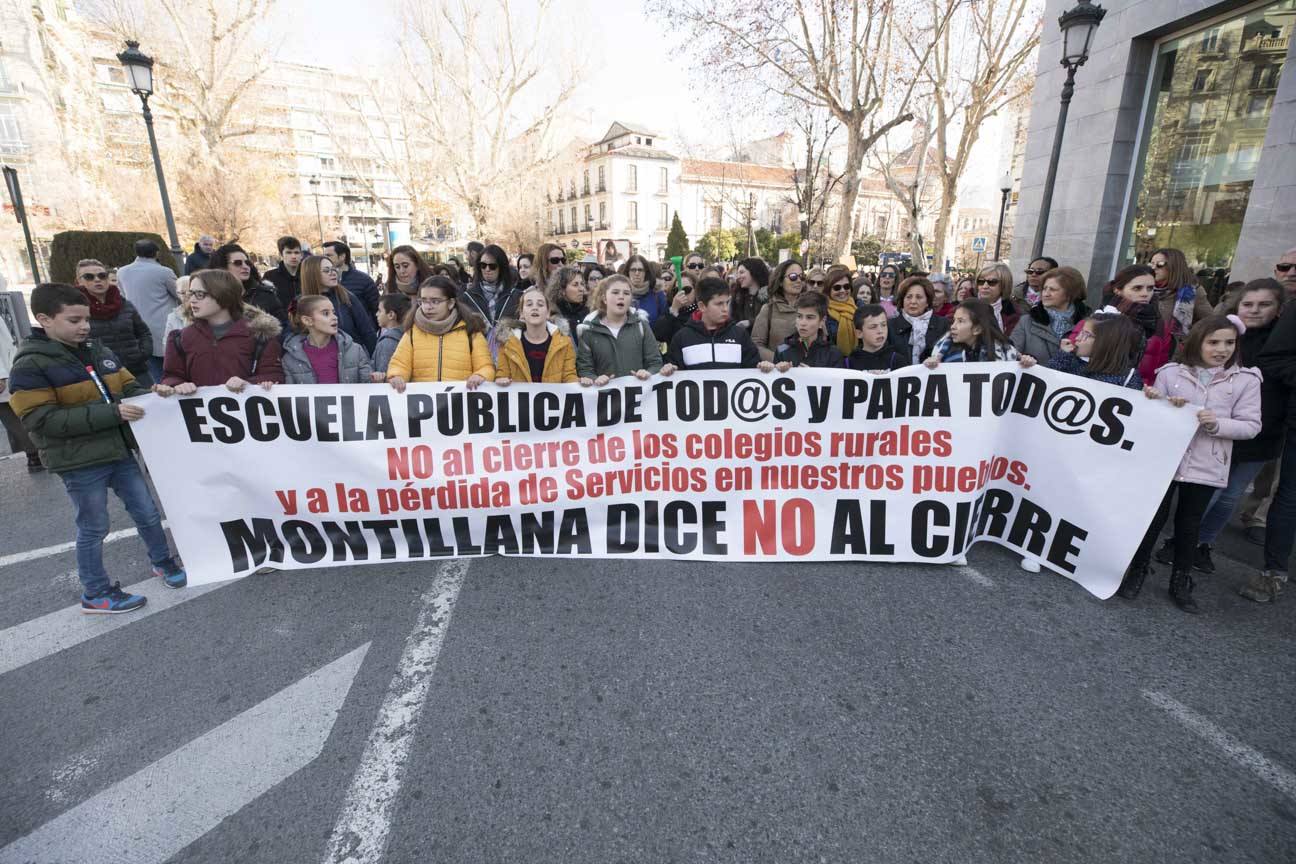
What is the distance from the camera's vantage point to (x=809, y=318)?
13.7 ft

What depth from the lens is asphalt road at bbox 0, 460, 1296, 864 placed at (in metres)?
1.99

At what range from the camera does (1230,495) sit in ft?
11.4

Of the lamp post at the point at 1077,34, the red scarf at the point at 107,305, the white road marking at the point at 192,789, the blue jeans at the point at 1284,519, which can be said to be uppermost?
the lamp post at the point at 1077,34

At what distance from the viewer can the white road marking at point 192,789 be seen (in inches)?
77.1

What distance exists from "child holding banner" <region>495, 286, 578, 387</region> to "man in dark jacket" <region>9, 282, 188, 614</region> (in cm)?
199

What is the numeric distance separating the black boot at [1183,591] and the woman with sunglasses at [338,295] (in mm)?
5308

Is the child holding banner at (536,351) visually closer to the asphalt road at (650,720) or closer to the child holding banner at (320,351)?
the child holding banner at (320,351)

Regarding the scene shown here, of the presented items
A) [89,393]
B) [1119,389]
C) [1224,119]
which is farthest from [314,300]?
[1224,119]

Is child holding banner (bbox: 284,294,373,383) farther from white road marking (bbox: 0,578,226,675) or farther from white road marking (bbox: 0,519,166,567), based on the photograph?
white road marking (bbox: 0,519,166,567)

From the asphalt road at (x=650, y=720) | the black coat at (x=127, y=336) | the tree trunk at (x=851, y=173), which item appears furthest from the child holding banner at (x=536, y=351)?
the tree trunk at (x=851, y=173)

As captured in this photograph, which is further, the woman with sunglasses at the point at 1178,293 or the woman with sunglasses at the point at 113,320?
the woman with sunglasses at the point at 1178,293

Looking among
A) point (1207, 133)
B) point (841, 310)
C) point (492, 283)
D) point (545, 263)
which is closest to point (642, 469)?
point (841, 310)

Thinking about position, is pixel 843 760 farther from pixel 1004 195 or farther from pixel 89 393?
pixel 1004 195

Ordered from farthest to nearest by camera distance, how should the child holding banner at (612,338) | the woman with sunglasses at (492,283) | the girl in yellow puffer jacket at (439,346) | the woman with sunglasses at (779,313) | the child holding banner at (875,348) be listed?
the woman with sunglasses at (492,283) < the woman with sunglasses at (779,313) < the child holding banner at (875,348) < the child holding banner at (612,338) < the girl in yellow puffer jacket at (439,346)
